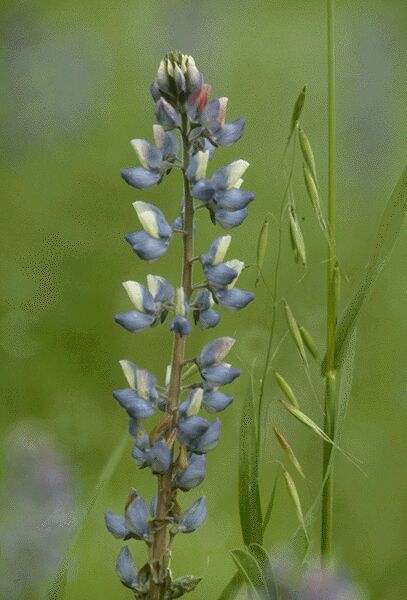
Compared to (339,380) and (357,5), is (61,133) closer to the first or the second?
(357,5)

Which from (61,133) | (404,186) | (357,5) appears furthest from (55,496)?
(357,5)

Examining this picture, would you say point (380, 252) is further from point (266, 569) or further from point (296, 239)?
point (266, 569)

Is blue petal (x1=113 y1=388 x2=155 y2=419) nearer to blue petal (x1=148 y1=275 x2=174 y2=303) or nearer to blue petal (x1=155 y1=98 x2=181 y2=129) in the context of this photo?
blue petal (x1=148 y1=275 x2=174 y2=303)

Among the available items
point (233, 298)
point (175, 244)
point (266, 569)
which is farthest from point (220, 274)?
point (175, 244)

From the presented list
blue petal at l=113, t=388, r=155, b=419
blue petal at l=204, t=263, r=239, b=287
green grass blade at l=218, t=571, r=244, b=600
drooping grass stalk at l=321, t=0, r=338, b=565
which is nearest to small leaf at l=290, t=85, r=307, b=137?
drooping grass stalk at l=321, t=0, r=338, b=565

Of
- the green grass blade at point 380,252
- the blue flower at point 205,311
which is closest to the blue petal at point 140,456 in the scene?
the blue flower at point 205,311

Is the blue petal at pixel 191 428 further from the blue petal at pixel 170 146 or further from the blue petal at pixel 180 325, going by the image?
the blue petal at pixel 170 146
